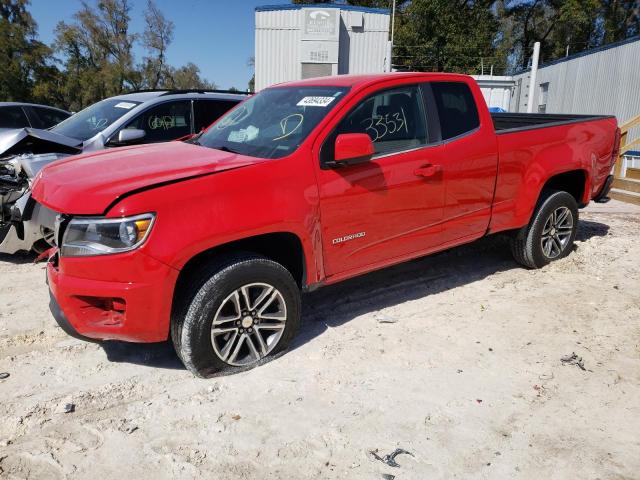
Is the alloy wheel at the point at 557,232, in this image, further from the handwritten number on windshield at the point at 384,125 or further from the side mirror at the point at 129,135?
the side mirror at the point at 129,135

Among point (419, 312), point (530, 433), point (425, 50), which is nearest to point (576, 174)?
point (419, 312)

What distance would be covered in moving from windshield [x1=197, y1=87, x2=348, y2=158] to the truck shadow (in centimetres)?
144

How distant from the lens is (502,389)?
3.21m

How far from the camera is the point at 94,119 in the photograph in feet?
21.4

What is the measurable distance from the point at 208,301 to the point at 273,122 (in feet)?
5.00

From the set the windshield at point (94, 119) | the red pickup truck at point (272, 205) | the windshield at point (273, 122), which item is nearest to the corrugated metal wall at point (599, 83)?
the red pickup truck at point (272, 205)

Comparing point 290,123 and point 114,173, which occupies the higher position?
point 290,123

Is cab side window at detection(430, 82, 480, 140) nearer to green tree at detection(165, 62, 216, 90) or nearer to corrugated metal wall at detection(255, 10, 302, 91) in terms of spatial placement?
corrugated metal wall at detection(255, 10, 302, 91)

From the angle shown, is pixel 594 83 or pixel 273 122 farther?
pixel 594 83

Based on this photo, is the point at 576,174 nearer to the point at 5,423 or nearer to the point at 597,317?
the point at 597,317

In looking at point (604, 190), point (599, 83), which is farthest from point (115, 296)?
point (599, 83)

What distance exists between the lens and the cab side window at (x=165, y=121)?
6.23 m

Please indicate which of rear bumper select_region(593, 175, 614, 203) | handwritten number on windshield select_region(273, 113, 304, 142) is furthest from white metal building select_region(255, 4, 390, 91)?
Answer: handwritten number on windshield select_region(273, 113, 304, 142)

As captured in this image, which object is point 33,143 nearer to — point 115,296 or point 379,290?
point 115,296
